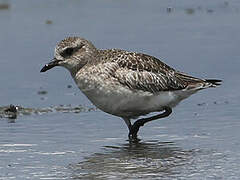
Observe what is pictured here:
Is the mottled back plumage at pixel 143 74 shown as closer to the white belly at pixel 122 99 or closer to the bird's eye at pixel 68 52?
the white belly at pixel 122 99

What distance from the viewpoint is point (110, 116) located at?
12.7 m

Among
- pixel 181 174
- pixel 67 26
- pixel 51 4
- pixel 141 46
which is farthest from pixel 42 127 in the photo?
pixel 51 4

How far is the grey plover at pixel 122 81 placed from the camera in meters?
11.3

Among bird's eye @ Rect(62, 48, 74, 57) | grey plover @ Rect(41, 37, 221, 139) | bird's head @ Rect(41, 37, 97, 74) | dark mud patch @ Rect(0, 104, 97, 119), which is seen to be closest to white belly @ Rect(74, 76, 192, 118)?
grey plover @ Rect(41, 37, 221, 139)

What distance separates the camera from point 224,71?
14672mm

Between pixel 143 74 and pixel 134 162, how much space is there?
185 cm

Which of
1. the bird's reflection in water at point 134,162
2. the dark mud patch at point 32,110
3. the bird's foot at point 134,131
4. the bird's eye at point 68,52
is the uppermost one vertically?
the bird's eye at point 68,52

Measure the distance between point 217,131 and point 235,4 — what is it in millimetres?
8279

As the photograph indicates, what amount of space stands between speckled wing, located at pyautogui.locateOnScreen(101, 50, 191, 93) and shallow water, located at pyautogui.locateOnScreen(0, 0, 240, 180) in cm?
55

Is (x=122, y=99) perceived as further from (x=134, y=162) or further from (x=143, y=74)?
(x=134, y=162)

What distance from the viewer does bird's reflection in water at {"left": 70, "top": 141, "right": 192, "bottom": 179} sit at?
9.66m

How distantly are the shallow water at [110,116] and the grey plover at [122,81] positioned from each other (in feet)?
1.16

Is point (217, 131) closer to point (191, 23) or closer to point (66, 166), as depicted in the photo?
point (66, 166)

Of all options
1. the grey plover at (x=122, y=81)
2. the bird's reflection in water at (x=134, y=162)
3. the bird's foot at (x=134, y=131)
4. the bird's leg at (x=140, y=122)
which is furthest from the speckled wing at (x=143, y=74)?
the bird's reflection in water at (x=134, y=162)
